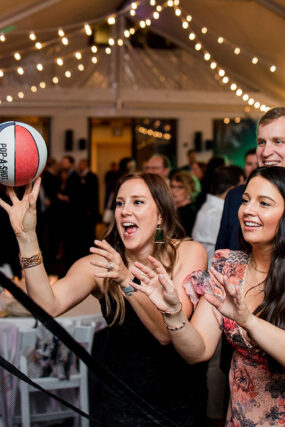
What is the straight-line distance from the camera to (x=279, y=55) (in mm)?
6090

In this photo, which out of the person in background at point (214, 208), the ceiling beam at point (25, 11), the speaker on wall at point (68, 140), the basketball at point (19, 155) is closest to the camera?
the basketball at point (19, 155)

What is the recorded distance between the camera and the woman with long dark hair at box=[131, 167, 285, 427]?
4.27 ft

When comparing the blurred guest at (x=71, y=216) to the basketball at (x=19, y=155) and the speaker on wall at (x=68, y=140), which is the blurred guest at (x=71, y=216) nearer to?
the speaker on wall at (x=68, y=140)

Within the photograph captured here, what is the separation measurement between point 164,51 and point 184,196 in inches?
311

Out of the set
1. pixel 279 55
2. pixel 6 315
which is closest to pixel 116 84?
pixel 279 55

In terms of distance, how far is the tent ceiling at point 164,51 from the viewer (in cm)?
564

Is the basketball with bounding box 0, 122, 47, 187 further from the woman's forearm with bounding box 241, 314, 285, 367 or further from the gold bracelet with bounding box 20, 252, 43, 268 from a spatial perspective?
the woman's forearm with bounding box 241, 314, 285, 367

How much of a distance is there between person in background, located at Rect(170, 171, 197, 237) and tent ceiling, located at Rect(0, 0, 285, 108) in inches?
85.5

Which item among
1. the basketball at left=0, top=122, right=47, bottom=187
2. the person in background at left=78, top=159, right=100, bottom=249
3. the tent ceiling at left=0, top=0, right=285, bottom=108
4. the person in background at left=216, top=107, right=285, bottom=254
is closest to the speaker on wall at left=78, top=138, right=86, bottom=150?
the tent ceiling at left=0, top=0, right=285, bottom=108

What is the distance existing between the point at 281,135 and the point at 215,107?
364 inches

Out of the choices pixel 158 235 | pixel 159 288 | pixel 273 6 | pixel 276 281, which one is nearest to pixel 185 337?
pixel 159 288

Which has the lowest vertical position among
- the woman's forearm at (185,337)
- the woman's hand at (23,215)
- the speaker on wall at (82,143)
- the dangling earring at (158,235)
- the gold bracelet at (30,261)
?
the woman's forearm at (185,337)

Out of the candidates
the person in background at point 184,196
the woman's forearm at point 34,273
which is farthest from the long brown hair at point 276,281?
the person in background at point 184,196

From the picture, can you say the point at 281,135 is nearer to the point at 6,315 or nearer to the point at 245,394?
the point at 245,394
